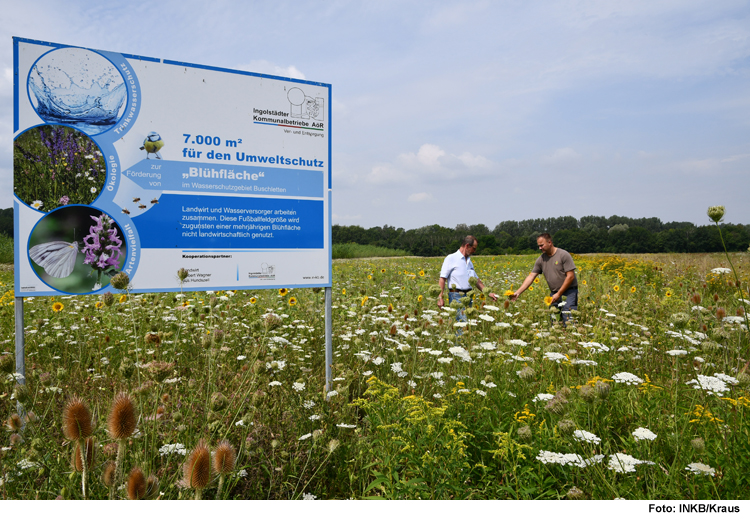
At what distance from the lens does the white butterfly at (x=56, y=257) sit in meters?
3.38

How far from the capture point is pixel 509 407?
9.14 ft

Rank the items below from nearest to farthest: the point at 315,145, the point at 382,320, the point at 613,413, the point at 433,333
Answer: the point at 613,413 → the point at 315,145 → the point at 382,320 → the point at 433,333

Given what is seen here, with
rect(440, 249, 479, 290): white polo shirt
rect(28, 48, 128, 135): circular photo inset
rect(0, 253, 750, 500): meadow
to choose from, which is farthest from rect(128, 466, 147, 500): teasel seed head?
rect(440, 249, 479, 290): white polo shirt

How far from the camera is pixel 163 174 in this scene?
3.70 metres

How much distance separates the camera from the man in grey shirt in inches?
258

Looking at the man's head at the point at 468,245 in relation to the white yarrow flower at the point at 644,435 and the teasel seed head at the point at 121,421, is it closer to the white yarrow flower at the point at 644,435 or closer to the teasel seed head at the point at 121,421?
the white yarrow flower at the point at 644,435

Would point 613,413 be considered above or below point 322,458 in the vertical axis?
above

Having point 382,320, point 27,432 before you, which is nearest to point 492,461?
point 382,320

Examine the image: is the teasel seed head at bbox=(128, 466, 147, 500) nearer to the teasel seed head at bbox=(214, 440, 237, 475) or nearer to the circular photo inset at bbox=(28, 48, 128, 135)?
the teasel seed head at bbox=(214, 440, 237, 475)

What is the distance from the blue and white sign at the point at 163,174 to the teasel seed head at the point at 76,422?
2.44 metres

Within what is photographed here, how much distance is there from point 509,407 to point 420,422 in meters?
0.79

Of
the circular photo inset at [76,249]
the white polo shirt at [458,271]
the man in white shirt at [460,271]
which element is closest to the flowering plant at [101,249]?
the circular photo inset at [76,249]

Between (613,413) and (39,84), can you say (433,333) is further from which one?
(39,84)

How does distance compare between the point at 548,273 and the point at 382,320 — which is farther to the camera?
the point at 548,273
